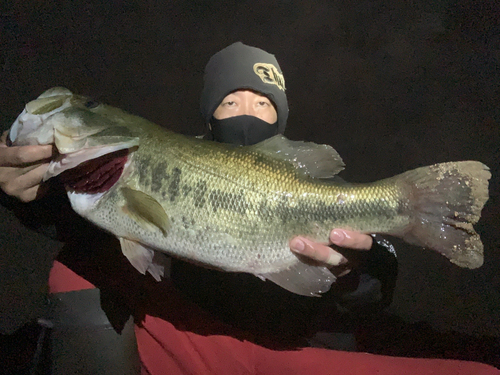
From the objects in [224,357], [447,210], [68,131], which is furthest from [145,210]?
[447,210]

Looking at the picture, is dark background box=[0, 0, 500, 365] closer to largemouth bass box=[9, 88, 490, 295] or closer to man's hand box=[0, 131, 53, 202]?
largemouth bass box=[9, 88, 490, 295]

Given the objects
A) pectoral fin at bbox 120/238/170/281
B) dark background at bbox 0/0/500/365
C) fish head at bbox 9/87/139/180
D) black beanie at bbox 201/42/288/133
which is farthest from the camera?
dark background at bbox 0/0/500/365

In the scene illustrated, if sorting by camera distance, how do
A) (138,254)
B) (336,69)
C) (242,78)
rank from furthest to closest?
1. (336,69)
2. (242,78)
3. (138,254)

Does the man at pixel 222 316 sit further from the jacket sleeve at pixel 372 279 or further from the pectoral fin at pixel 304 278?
the pectoral fin at pixel 304 278

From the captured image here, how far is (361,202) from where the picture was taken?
982 mm

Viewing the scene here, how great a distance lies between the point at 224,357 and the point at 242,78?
1595 mm

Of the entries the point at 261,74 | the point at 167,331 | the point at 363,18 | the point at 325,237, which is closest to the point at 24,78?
the point at 261,74

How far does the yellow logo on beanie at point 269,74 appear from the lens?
161 centimetres

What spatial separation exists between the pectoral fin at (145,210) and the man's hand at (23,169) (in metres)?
0.31

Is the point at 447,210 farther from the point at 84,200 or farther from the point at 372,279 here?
the point at 84,200

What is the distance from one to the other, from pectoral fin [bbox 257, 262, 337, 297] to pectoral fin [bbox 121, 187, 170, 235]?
1.45 feet

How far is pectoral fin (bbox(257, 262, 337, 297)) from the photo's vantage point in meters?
1.04

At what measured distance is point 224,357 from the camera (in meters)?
1.42

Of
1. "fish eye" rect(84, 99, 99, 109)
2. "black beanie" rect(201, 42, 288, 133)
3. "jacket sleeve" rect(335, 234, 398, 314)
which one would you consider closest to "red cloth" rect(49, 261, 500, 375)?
"jacket sleeve" rect(335, 234, 398, 314)
